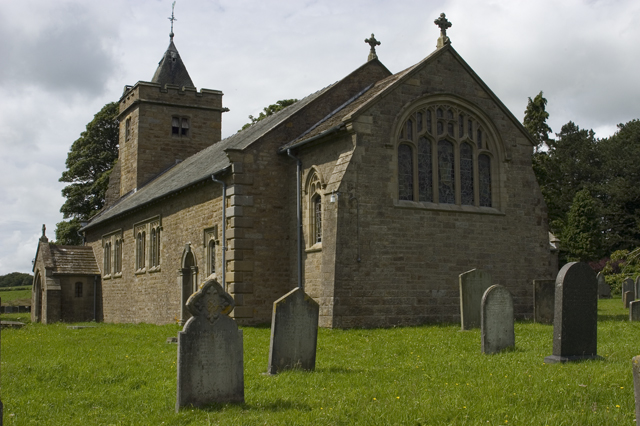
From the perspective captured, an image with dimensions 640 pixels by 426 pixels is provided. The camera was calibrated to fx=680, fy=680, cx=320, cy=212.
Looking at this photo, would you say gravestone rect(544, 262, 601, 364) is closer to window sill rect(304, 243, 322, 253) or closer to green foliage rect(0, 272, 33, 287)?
window sill rect(304, 243, 322, 253)

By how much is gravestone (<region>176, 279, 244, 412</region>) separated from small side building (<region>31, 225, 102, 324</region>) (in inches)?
1061

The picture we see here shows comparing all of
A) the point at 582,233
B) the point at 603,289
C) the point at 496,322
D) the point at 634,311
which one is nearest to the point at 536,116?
the point at 582,233

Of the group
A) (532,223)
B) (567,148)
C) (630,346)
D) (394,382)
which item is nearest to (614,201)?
(567,148)

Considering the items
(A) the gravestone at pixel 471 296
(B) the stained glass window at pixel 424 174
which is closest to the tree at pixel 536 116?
(B) the stained glass window at pixel 424 174

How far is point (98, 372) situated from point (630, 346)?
28.3ft

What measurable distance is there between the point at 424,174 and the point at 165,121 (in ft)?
68.1

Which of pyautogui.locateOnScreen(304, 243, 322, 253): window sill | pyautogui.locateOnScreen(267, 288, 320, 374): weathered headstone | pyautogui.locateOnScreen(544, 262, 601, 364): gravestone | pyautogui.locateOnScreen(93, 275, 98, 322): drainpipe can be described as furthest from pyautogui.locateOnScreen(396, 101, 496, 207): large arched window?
pyautogui.locateOnScreen(93, 275, 98, 322): drainpipe

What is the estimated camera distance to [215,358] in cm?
802

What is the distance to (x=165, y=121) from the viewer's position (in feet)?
118

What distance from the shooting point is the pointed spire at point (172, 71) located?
121 feet

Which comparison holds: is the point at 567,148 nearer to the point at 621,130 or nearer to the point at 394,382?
the point at 621,130

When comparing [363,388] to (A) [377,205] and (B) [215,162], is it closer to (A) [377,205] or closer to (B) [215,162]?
(A) [377,205]

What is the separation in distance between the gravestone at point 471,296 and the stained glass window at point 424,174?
3.72 meters

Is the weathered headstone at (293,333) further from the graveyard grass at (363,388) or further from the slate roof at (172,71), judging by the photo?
the slate roof at (172,71)
